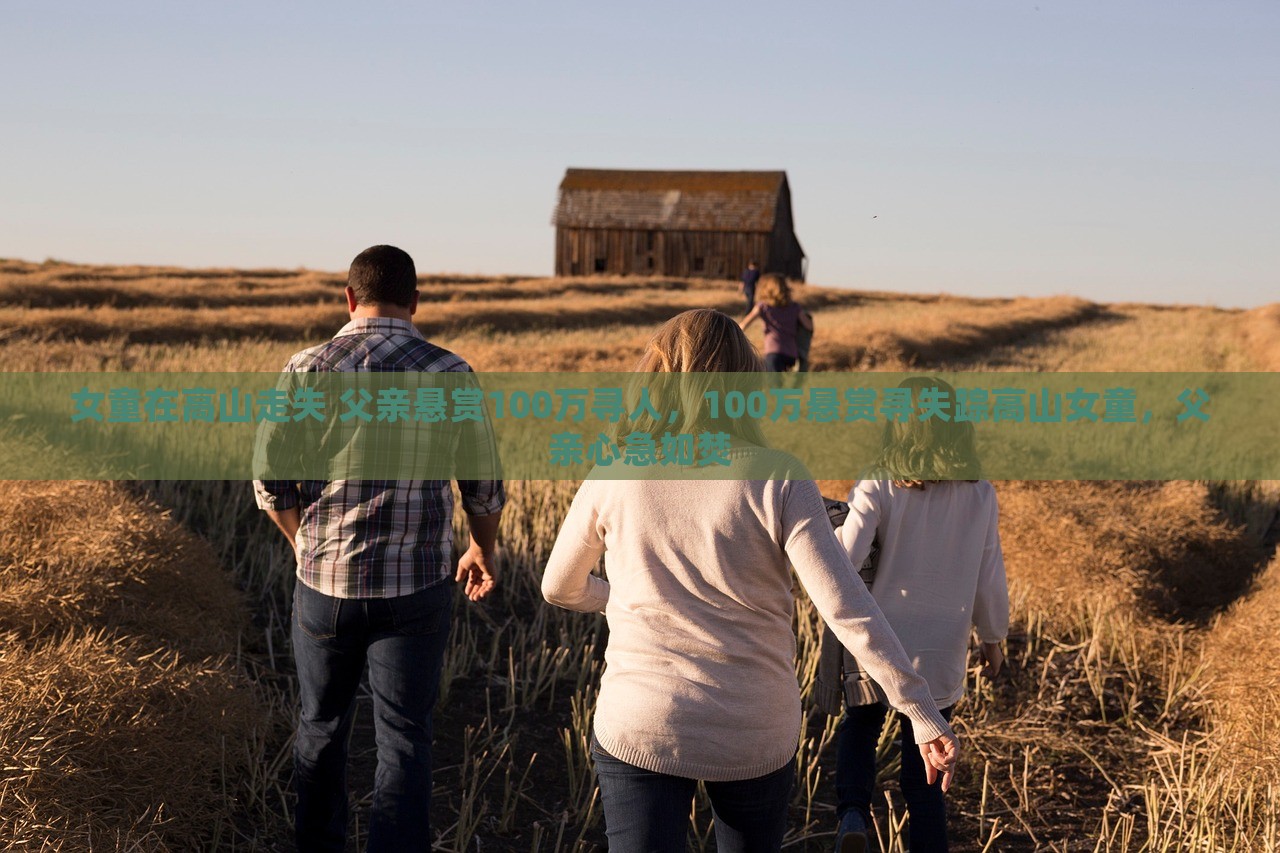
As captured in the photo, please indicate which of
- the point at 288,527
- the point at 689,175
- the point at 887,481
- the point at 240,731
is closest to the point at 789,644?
the point at 887,481

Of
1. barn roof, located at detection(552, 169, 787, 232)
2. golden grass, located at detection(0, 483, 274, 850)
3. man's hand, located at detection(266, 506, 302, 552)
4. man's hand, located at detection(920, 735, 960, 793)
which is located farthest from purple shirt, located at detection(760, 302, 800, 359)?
barn roof, located at detection(552, 169, 787, 232)

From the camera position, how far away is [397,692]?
122 inches

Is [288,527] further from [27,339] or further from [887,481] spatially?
[27,339]

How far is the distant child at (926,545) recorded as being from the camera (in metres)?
3.26

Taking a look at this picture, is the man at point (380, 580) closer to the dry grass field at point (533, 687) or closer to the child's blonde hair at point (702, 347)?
the dry grass field at point (533, 687)

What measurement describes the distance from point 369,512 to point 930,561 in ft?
5.35

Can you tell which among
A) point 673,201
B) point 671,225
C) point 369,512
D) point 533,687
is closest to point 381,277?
point 369,512

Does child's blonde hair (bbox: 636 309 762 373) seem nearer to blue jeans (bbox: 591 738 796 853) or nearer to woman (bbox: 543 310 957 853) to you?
woman (bbox: 543 310 957 853)

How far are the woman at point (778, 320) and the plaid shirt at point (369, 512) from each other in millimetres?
7993

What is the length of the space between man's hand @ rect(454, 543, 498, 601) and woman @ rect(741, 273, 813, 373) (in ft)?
25.4

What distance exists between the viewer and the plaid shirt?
3.05 m

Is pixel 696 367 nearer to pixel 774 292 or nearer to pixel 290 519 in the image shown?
pixel 290 519

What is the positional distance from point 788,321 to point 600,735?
8.99 m

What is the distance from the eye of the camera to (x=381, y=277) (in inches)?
123
